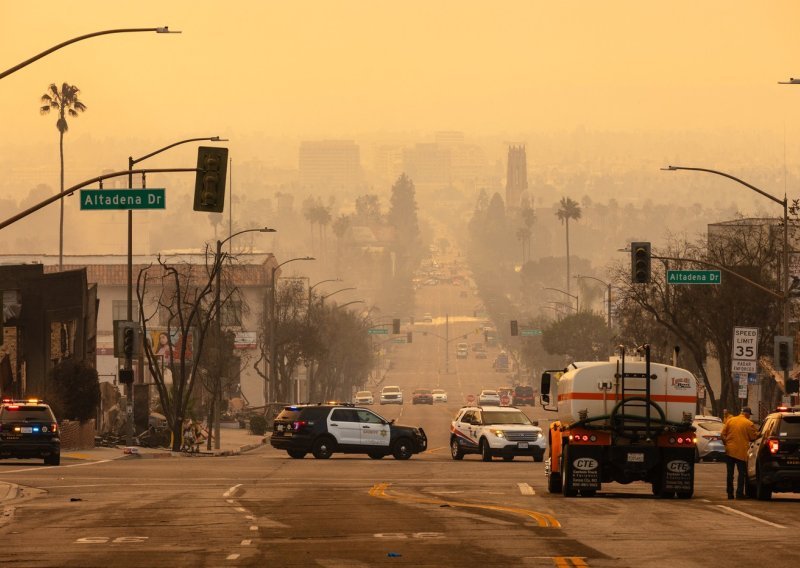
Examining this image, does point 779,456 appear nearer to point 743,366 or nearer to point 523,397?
point 743,366

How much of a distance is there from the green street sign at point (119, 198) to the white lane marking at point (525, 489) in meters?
10.3

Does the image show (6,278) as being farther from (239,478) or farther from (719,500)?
(719,500)

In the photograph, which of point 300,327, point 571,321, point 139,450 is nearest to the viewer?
point 139,450

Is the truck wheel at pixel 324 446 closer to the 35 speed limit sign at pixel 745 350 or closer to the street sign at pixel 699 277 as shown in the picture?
the street sign at pixel 699 277

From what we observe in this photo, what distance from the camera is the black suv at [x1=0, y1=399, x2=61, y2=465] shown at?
1769 inches

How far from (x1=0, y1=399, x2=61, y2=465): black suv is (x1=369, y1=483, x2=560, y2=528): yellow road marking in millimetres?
13091

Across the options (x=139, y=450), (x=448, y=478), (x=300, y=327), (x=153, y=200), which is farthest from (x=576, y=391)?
(x=300, y=327)

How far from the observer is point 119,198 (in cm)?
3672

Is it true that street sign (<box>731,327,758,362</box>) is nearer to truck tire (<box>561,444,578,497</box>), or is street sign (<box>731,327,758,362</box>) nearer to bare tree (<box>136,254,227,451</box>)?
bare tree (<box>136,254,227,451</box>)

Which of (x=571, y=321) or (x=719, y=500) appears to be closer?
(x=719, y=500)

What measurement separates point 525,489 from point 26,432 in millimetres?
17106

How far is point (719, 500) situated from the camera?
31.6 metres

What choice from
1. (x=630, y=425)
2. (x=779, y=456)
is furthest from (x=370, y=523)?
(x=779, y=456)

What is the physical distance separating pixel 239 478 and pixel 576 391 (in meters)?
10.4
